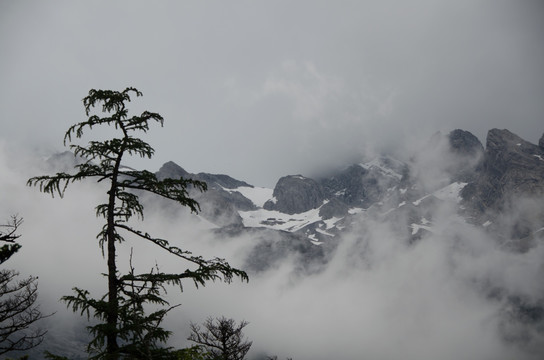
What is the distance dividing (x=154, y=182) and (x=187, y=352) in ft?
14.1

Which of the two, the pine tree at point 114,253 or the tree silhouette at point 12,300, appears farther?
the tree silhouette at point 12,300

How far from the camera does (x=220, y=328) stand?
26.6 m

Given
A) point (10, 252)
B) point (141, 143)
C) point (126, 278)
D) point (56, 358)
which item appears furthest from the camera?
point (10, 252)

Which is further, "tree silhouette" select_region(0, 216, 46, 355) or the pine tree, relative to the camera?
"tree silhouette" select_region(0, 216, 46, 355)

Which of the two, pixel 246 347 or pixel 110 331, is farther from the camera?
pixel 246 347

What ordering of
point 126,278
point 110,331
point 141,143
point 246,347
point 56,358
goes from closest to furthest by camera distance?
point 56,358 → point 110,331 → point 126,278 → point 141,143 → point 246,347

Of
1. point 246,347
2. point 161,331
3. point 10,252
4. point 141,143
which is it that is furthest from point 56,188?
point 246,347

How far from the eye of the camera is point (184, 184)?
9.14 metres

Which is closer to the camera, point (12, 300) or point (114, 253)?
point (114, 253)

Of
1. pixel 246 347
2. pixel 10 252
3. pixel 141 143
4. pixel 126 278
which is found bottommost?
pixel 246 347

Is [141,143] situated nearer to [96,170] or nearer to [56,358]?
[96,170]

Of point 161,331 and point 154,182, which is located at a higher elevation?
point 154,182

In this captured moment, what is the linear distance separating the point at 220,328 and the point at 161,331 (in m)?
19.9

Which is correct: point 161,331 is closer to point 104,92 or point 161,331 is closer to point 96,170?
point 96,170
